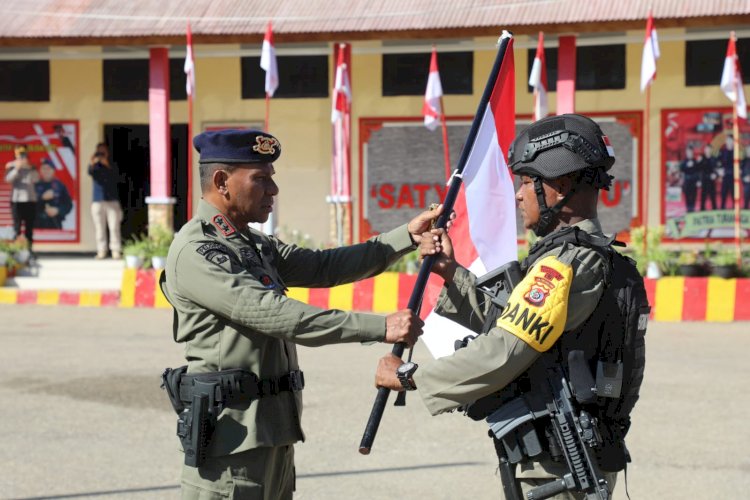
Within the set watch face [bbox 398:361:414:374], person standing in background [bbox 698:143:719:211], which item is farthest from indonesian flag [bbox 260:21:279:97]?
watch face [bbox 398:361:414:374]

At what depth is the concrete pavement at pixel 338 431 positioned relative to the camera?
21.3ft

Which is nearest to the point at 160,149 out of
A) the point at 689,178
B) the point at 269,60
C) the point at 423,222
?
the point at 269,60

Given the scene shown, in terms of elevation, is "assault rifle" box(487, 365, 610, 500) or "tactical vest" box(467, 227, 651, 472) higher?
"tactical vest" box(467, 227, 651, 472)

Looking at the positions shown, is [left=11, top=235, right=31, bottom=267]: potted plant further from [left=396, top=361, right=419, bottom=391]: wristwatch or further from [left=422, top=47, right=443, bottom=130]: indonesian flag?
[left=396, top=361, right=419, bottom=391]: wristwatch

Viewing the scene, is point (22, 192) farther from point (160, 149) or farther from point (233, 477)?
point (233, 477)

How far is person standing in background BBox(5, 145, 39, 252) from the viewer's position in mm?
18547

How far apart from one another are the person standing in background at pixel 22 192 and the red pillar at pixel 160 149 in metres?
2.20

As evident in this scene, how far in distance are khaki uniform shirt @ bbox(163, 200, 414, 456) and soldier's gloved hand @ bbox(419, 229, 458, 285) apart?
20.9 inches

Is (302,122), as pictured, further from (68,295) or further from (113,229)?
(68,295)

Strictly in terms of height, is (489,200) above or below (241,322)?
above

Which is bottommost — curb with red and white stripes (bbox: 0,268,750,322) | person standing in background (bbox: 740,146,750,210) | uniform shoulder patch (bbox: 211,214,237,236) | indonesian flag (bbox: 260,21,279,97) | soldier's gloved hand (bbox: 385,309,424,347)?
curb with red and white stripes (bbox: 0,268,750,322)

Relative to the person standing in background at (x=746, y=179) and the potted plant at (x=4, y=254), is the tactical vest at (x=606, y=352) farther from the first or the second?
the person standing in background at (x=746, y=179)

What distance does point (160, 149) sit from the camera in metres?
17.9

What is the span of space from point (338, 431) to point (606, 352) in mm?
4463
